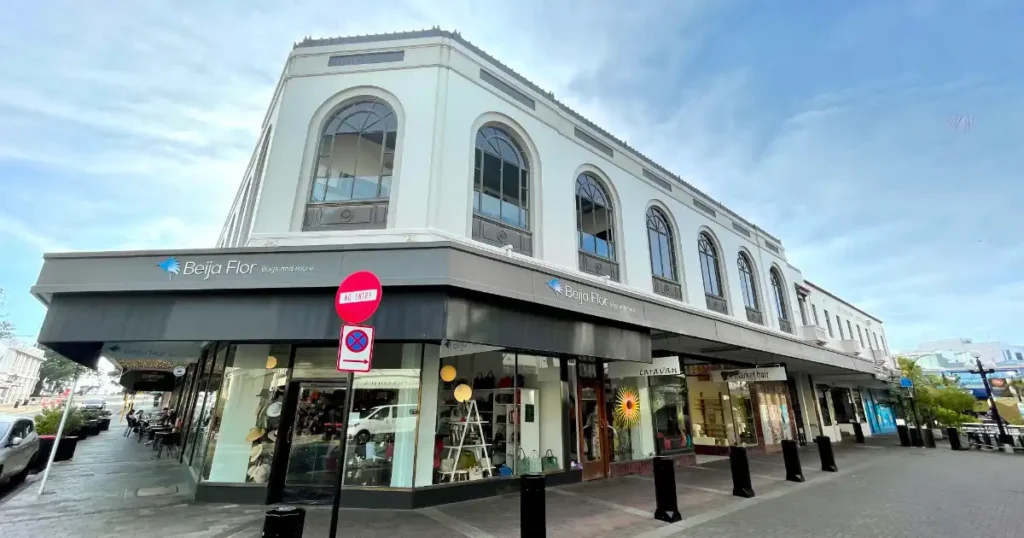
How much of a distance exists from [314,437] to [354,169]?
17.6 feet

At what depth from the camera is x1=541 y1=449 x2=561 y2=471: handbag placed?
977 cm

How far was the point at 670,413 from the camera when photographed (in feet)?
43.9

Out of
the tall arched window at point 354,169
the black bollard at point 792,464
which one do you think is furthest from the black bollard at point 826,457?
the tall arched window at point 354,169

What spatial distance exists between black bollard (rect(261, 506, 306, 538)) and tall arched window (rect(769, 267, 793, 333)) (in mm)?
19300

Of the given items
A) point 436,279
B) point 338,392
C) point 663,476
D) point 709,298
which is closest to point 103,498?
point 338,392

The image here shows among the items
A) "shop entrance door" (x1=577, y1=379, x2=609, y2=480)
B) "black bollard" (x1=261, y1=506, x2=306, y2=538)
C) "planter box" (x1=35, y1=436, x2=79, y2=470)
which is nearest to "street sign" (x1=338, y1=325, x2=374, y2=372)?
"black bollard" (x1=261, y1=506, x2=306, y2=538)

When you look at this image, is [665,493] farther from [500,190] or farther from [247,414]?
[247,414]

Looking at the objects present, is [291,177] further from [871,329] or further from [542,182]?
[871,329]

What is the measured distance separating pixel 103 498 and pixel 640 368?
11.2 m

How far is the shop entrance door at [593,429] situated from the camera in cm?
1071

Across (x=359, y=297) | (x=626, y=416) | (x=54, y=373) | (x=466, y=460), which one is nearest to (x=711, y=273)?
(x=626, y=416)

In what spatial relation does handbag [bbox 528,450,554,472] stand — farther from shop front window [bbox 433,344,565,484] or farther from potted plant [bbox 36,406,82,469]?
potted plant [bbox 36,406,82,469]

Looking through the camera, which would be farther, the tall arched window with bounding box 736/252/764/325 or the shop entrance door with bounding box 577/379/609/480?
the tall arched window with bounding box 736/252/764/325

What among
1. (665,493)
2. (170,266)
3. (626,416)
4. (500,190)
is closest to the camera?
(665,493)
